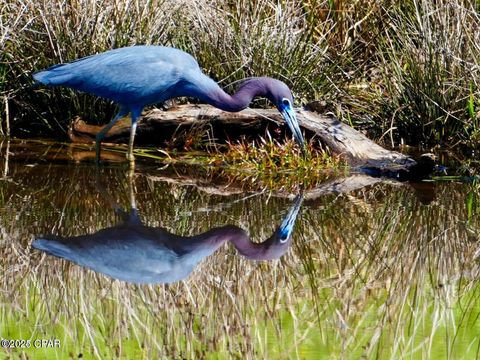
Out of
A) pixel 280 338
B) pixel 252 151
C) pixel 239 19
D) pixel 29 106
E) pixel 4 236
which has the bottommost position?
pixel 280 338

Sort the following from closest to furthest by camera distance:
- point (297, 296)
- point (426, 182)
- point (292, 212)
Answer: point (297, 296) → point (292, 212) → point (426, 182)

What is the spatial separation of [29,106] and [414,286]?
5044 mm

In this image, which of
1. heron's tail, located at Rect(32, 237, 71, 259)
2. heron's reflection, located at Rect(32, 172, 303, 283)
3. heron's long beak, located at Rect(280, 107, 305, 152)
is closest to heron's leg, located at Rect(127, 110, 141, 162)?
heron's long beak, located at Rect(280, 107, 305, 152)

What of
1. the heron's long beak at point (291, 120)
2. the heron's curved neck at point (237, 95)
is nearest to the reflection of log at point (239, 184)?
the heron's long beak at point (291, 120)

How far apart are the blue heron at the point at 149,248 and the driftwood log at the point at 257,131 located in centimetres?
206

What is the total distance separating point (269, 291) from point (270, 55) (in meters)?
4.57

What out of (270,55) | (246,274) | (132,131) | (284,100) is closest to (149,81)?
(132,131)

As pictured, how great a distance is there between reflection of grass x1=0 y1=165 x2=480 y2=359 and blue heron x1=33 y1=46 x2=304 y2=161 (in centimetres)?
129

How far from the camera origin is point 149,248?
5629 millimetres

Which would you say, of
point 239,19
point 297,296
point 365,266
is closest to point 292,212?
point 365,266

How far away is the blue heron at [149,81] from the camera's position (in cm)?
789

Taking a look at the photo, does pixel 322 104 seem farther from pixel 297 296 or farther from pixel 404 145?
pixel 297 296

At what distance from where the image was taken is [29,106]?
364 inches

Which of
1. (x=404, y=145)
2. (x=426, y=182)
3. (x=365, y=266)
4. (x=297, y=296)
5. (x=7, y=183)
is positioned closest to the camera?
(x=297, y=296)
